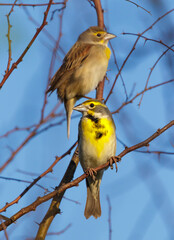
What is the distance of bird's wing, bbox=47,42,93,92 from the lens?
600 centimetres

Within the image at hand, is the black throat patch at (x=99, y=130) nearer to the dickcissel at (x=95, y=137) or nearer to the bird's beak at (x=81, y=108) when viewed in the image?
the dickcissel at (x=95, y=137)

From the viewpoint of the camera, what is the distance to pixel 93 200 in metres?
4.96

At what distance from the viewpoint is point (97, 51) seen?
6.30 m

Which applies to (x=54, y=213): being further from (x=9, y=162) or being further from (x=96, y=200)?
(x=9, y=162)

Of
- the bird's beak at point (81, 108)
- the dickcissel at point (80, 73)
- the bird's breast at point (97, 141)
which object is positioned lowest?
the bird's breast at point (97, 141)

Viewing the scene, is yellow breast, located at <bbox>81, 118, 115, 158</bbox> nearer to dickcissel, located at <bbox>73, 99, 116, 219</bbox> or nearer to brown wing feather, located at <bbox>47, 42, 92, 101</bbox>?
dickcissel, located at <bbox>73, 99, 116, 219</bbox>

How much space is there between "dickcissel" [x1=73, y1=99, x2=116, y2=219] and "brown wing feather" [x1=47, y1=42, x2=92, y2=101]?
138 cm

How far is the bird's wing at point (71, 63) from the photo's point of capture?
19.7 ft

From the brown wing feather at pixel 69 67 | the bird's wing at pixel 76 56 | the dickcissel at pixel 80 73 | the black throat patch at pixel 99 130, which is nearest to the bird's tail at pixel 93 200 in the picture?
the black throat patch at pixel 99 130

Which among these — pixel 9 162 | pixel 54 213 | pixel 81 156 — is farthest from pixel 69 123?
pixel 9 162

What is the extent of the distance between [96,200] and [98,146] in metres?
0.89

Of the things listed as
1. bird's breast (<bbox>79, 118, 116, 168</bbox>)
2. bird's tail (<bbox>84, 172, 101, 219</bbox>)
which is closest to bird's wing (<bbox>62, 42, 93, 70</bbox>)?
bird's breast (<bbox>79, 118, 116, 168</bbox>)

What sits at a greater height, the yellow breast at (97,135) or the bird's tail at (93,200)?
the yellow breast at (97,135)

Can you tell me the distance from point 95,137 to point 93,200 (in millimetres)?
972
